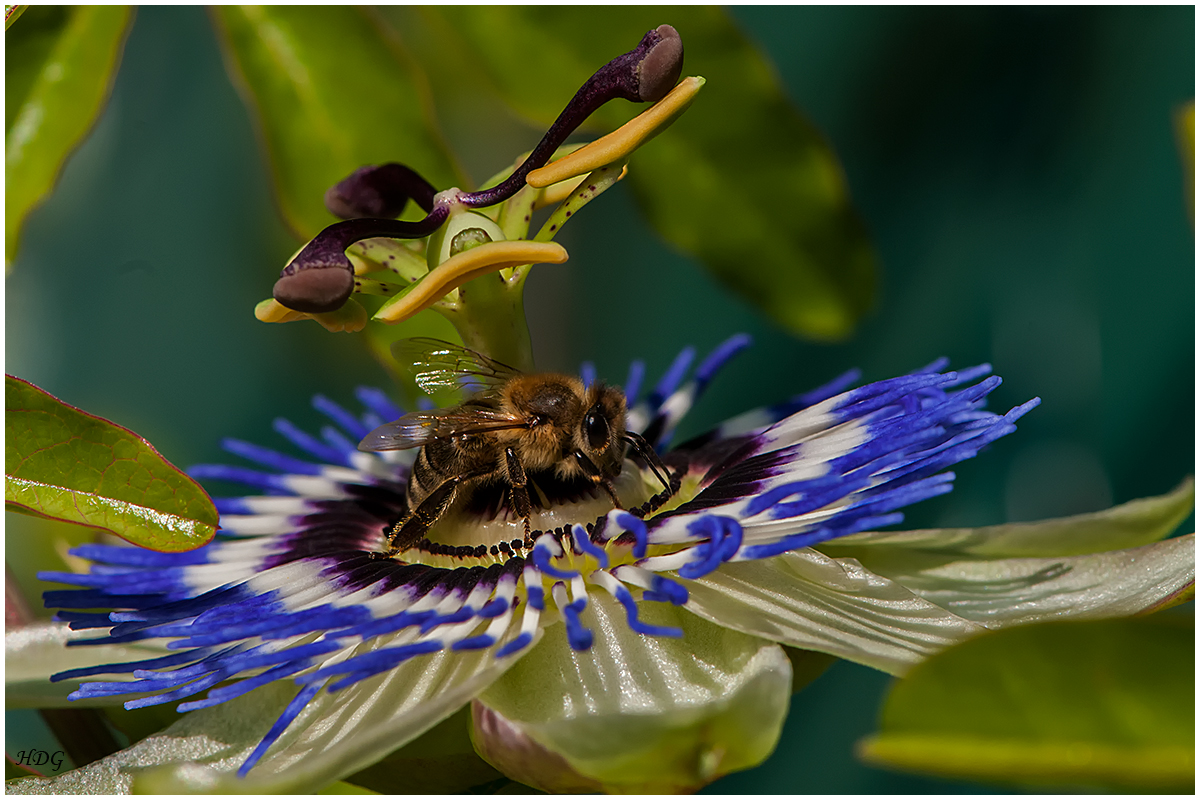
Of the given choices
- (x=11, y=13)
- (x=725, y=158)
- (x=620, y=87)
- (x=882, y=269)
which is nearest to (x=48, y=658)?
(x=11, y=13)

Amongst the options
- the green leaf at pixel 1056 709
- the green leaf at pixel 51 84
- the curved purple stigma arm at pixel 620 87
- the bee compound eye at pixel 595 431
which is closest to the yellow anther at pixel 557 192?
the curved purple stigma arm at pixel 620 87

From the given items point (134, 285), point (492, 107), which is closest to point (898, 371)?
point (492, 107)

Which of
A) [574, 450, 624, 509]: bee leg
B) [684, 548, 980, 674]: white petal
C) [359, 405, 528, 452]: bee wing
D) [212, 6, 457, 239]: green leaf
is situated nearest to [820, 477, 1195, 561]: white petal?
[684, 548, 980, 674]: white petal

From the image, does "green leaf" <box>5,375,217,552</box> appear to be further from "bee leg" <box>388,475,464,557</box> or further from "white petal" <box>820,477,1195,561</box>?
"white petal" <box>820,477,1195,561</box>

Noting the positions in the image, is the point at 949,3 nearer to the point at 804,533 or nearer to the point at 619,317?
the point at 619,317

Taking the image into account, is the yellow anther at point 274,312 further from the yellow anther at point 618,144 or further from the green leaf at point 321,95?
the green leaf at point 321,95
